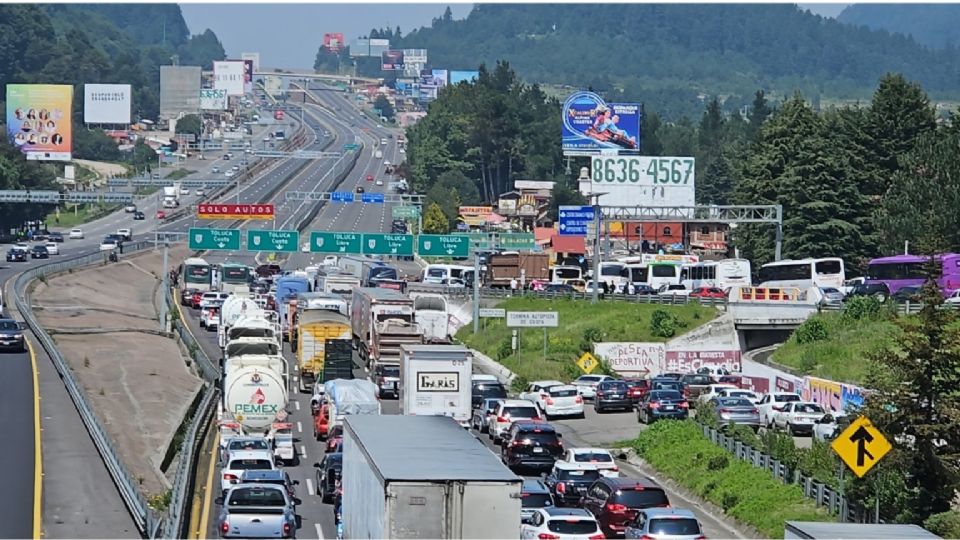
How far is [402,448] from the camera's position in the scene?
29.9 meters

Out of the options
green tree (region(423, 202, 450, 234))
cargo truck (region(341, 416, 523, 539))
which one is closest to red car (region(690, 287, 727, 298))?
cargo truck (region(341, 416, 523, 539))

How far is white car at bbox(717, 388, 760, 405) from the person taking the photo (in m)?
57.2

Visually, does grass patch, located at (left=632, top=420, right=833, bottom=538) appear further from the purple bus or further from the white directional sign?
the purple bus

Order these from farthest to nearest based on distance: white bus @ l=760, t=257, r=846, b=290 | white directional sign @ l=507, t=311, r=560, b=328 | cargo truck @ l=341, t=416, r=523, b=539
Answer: white bus @ l=760, t=257, r=846, b=290 → white directional sign @ l=507, t=311, r=560, b=328 → cargo truck @ l=341, t=416, r=523, b=539

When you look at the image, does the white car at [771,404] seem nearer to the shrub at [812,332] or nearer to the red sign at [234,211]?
the shrub at [812,332]

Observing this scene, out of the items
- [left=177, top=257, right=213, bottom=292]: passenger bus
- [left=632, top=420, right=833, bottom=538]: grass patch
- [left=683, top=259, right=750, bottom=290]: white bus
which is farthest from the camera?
[left=177, top=257, right=213, bottom=292]: passenger bus

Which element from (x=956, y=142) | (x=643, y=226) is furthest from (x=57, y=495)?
(x=643, y=226)

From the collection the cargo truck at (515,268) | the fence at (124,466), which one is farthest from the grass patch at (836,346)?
the cargo truck at (515,268)

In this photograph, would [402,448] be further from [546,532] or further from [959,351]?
[959,351]

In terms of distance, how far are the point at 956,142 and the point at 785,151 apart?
20553mm

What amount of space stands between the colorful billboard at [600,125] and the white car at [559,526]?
11086 centimetres

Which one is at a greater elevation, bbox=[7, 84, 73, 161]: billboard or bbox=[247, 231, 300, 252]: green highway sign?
bbox=[7, 84, 73, 161]: billboard

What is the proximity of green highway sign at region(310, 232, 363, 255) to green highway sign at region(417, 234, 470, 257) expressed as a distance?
206 inches

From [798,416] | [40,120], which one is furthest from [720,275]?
[40,120]
